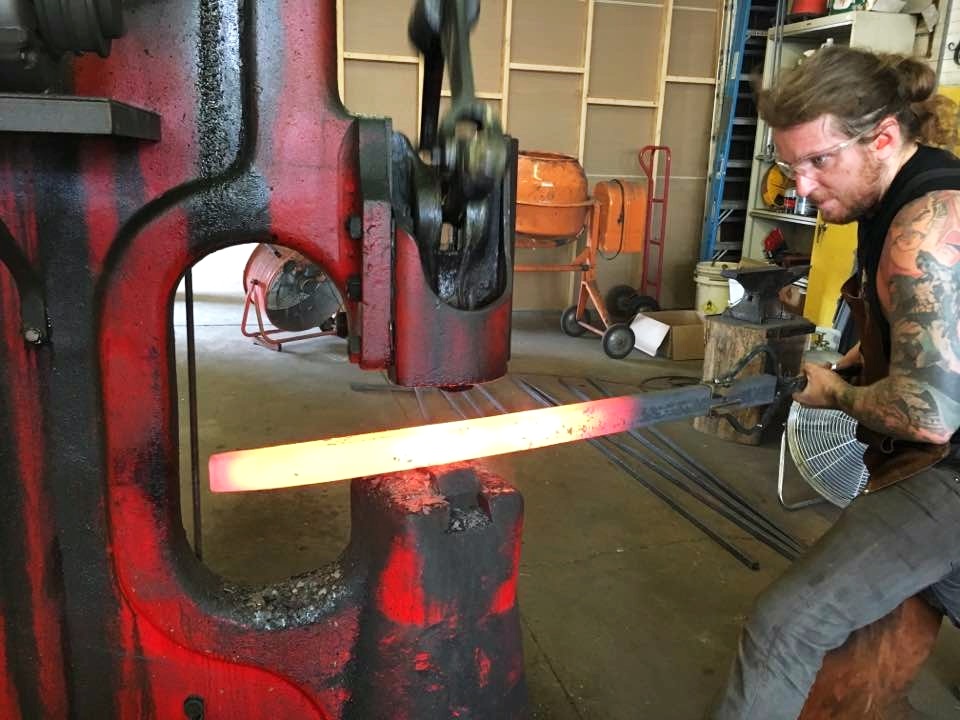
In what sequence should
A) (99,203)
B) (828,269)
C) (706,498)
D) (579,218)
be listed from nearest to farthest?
(99,203), (706,498), (828,269), (579,218)

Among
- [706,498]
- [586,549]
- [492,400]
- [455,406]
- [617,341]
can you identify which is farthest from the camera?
[617,341]

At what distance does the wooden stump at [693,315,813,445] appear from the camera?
411 cm

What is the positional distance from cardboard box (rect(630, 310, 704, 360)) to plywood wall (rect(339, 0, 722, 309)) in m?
1.21

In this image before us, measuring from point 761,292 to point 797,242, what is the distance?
9.93 feet

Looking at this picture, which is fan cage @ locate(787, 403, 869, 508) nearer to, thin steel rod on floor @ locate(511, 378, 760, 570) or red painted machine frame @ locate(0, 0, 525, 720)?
thin steel rod on floor @ locate(511, 378, 760, 570)

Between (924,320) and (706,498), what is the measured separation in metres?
2.18

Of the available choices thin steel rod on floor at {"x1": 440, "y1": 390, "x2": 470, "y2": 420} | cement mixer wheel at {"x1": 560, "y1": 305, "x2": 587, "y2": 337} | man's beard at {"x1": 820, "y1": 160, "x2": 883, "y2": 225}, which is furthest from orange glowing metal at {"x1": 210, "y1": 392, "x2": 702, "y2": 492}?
cement mixer wheel at {"x1": 560, "y1": 305, "x2": 587, "y2": 337}

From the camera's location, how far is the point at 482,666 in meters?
1.29

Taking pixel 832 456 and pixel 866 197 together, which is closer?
pixel 866 197

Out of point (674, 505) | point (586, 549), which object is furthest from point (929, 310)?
point (674, 505)

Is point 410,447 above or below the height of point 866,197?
below

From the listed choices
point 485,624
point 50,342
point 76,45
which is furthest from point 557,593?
point 76,45

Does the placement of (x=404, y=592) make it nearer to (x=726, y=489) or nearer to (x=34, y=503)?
(x=34, y=503)

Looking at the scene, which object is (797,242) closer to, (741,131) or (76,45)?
(741,131)
